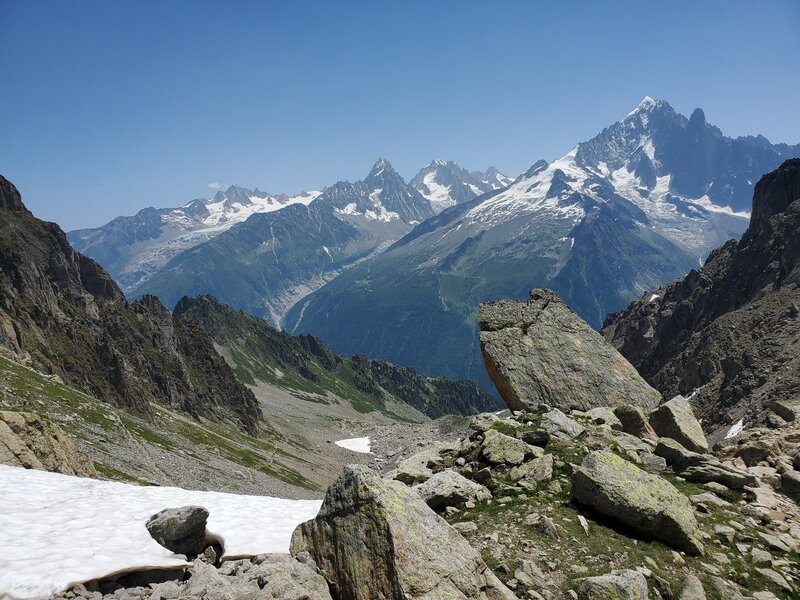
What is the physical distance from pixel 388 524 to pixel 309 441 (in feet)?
619

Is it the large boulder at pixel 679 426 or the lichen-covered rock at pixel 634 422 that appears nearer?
the large boulder at pixel 679 426

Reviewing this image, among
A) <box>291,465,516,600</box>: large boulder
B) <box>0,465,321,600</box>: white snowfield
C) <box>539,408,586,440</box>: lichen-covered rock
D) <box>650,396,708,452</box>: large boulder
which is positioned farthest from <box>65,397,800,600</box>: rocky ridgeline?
<box>650,396,708,452</box>: large boulder

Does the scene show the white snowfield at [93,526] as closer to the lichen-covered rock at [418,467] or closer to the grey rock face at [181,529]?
the grey rock face at [181,529]

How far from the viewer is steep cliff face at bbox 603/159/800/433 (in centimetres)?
9279

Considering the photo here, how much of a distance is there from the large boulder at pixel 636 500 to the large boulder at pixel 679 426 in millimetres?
8942

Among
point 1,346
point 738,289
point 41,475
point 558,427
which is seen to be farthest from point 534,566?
point 738,289

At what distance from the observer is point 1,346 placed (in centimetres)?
7762

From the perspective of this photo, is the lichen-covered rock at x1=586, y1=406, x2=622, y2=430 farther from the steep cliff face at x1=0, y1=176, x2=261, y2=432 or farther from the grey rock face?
the steep cliff face at x1=0, y1=176, x2=261, y2=432

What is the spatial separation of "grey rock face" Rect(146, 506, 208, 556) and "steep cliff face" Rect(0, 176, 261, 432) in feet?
276

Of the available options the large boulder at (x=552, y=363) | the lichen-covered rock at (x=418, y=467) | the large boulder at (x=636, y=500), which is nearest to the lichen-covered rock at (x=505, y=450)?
the lichen-covered rock at (x=418, y=467)

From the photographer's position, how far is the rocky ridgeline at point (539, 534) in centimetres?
1127

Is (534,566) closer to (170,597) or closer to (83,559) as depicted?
(170,597)

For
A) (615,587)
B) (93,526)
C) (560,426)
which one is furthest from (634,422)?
(93,526)

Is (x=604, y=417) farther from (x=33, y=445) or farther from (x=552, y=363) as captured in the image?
(x=33, y=445)
